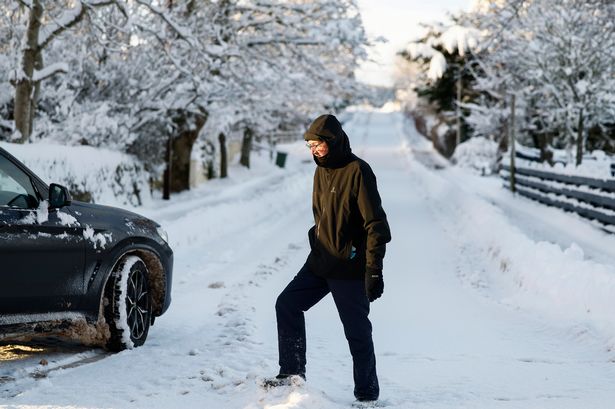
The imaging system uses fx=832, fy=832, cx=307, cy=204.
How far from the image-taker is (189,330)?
7.41m

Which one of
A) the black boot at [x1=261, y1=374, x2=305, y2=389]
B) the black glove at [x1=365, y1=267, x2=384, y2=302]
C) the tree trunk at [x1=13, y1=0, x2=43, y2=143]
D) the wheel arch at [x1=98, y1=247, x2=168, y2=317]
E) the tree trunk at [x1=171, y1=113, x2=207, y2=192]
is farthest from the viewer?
the tree trunk at [x1=171, y1=113, x2=207, y2=192]

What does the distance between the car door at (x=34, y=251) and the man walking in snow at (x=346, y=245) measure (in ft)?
5.59

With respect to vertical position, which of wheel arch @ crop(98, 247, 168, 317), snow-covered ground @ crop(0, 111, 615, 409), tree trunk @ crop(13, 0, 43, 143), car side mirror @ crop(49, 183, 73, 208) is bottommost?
snow-covered ground @ crop(0, 111, 615, 409)

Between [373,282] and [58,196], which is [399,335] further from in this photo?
[58,196]

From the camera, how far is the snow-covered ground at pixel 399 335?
208 inches

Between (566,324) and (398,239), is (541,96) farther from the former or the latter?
(566,324)

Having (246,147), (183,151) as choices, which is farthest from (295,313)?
(246,147)

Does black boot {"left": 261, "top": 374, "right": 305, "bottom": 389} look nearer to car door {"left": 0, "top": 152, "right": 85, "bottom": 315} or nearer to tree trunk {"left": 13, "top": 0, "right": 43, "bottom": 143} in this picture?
car door {"left": 0, "top": 152, "right": 85, "bottom": 315}

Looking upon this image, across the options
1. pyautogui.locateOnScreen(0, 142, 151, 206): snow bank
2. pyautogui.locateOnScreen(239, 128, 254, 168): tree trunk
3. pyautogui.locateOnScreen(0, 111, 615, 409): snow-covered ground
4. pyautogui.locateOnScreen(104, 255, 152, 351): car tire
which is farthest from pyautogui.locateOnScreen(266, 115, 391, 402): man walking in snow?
pyautogui.locateOnScreen(239, 128, 254, 168): tree trunk

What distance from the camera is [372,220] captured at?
467cm

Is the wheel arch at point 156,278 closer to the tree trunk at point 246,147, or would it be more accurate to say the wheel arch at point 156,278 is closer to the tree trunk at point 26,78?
the tree trunk at point 26,78

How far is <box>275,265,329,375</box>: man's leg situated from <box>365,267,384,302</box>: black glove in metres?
0.42

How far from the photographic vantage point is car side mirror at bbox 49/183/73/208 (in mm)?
5621

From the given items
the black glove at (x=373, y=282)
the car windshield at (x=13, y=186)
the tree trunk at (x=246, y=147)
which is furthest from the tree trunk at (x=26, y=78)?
the tree trunk at (x=246, y=147)
